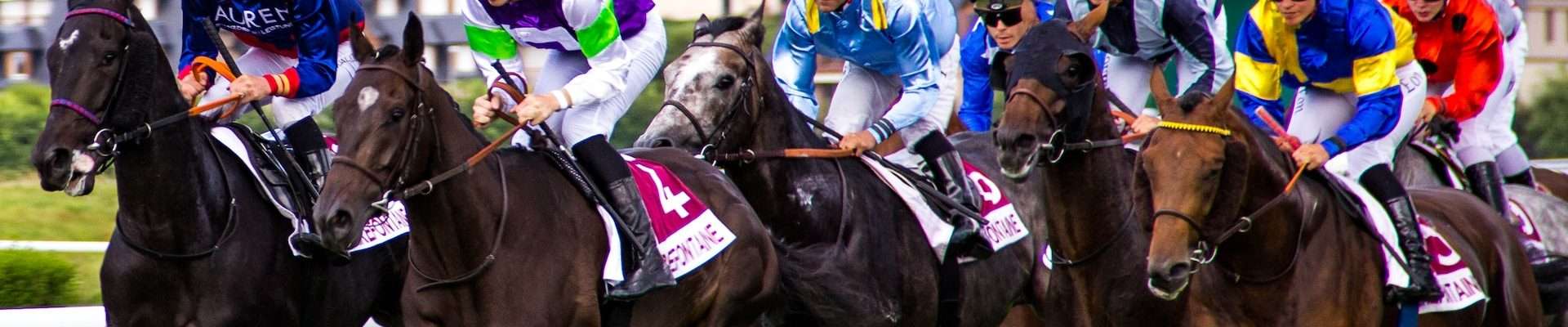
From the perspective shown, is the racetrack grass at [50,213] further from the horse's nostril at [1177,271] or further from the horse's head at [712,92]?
the horse's nostril at [1177,271]

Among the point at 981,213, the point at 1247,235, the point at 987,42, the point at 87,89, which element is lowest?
the point at 981,213

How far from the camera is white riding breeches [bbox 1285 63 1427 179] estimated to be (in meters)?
6.32

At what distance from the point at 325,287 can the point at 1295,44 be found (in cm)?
310

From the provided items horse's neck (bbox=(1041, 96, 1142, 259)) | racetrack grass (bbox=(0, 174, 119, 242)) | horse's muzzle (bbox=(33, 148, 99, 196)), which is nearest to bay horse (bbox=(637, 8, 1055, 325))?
horse's neck (bbox=(1041, 96, 1142, 259))

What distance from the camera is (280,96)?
21.1 feet

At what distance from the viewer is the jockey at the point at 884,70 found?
688 centimetres

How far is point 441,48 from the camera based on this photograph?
15.1m

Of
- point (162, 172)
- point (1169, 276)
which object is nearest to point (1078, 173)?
point (1169, 276)

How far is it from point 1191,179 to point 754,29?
6.05 feet

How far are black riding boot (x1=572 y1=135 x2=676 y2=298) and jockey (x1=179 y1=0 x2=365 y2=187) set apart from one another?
41.3 inches

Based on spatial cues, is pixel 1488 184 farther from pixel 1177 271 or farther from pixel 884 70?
pixel 1177 271

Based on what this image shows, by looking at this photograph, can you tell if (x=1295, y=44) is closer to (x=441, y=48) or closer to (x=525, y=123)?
(x=525, y=123)

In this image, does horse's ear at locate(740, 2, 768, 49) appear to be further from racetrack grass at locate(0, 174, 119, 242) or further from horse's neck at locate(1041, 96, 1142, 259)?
racetrack grass at locate(0, 174, 119, 242)

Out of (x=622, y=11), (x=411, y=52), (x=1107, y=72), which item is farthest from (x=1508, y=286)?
(x=411, y=52)
